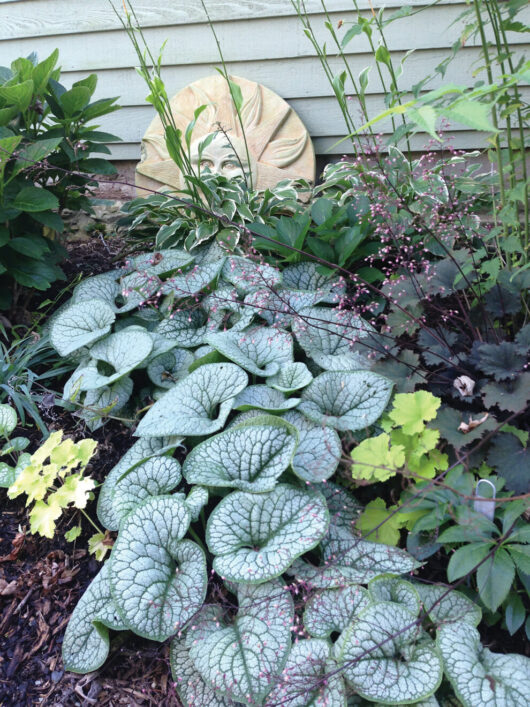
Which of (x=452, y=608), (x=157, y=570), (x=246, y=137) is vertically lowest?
(x=452, y=608)

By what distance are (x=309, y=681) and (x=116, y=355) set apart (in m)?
1.15

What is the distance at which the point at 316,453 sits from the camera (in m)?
1.50

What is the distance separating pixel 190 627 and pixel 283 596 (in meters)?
0.23

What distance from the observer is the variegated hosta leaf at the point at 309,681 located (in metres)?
1.13

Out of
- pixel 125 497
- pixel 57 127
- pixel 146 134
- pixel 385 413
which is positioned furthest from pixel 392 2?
pixel 125 497

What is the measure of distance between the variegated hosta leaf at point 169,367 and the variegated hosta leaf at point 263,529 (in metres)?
0.62

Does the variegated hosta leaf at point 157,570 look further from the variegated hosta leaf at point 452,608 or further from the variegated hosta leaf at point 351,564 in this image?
the variegated hosta leaf at point 452,608

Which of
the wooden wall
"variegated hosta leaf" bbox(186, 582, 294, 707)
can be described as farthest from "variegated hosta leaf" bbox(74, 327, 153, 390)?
the wooden wall

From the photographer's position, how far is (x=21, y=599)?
1537 millimetres

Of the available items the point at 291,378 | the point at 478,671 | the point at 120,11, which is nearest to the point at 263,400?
the point at 291,378

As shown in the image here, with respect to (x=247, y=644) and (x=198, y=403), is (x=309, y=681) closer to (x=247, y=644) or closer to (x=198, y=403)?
(x=247, y=644)

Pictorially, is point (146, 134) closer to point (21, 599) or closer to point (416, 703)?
point (21, 599)

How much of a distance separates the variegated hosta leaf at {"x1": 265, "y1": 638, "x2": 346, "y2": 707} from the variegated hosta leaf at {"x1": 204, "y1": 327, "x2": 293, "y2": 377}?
77 centimetres

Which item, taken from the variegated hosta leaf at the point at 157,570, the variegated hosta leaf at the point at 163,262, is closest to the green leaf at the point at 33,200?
the variegated hosta leaf at the point at 163,262
